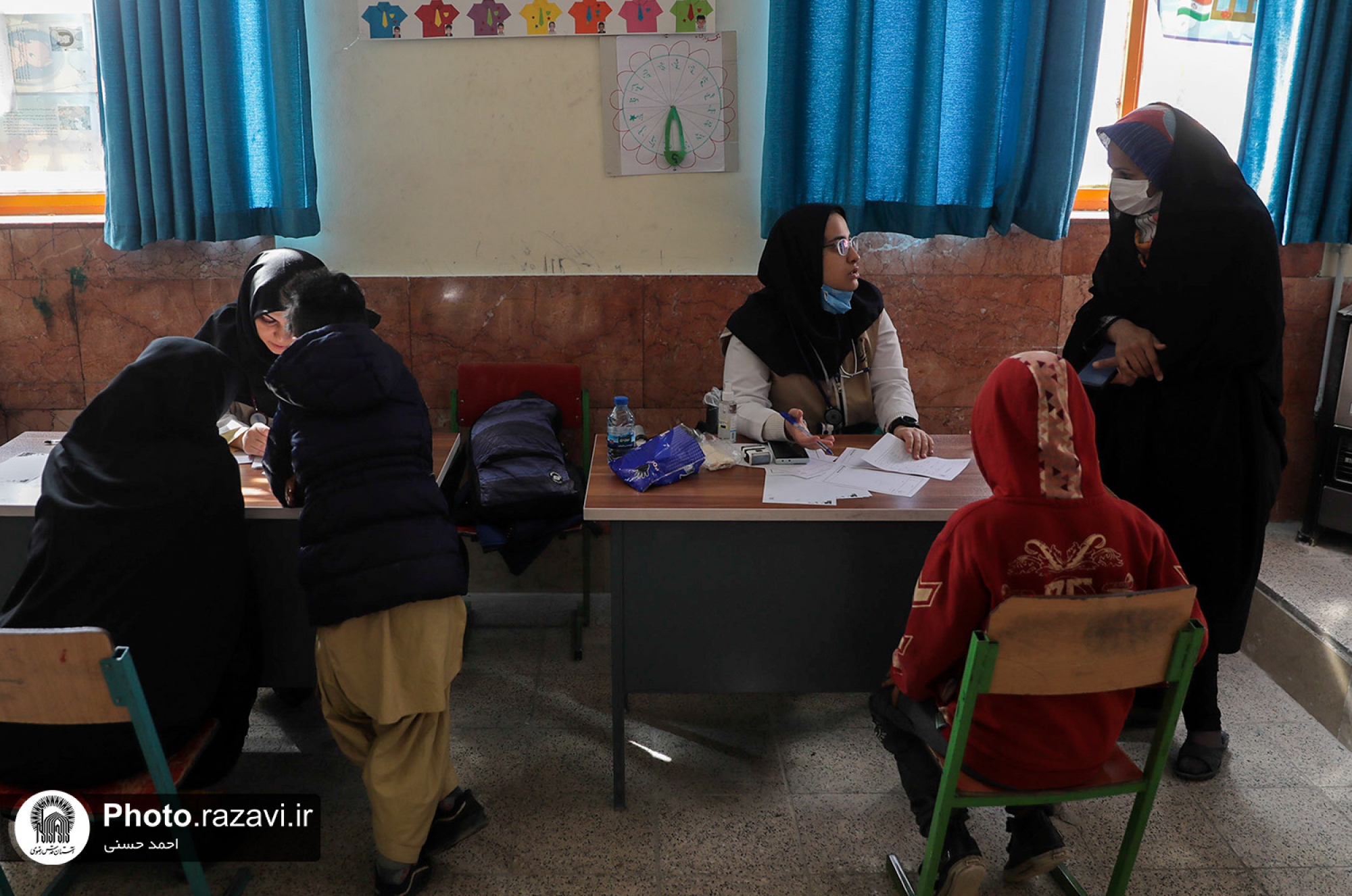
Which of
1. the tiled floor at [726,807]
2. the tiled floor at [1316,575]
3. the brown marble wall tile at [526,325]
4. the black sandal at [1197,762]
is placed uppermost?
the brown marble wall tile at [526,325]

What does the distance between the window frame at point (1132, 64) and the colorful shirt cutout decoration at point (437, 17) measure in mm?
2134

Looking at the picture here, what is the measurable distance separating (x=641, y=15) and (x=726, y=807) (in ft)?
7.77

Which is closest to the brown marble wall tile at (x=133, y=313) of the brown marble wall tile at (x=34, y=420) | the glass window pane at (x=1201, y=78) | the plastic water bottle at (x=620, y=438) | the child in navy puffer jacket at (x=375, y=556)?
the brown marble wall tile at (x=34, y=420)

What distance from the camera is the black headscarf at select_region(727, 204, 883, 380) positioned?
8.81 feet

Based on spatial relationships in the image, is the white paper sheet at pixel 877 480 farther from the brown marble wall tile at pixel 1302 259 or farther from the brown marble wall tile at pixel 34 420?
the brown marble wall tile at pixel 34 420

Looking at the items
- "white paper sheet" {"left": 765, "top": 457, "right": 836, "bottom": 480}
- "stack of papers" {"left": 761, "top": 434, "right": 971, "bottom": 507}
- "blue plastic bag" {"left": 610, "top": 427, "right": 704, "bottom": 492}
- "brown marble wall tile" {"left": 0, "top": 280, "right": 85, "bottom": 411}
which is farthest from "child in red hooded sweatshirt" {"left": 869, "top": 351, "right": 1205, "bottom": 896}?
"brown marble wall tile" {"left": 0, "top": 280, "right": 85, "bottom": 411}

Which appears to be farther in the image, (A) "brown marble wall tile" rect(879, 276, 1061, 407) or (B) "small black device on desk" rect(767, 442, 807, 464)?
(A) "brown marble wall tile" rect(879, 276, 1061, 407)

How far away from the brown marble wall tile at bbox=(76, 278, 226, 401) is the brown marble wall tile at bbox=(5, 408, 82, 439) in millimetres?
186

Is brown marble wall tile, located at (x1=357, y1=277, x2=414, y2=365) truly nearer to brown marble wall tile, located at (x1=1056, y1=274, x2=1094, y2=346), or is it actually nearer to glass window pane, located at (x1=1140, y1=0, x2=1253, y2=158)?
brown marble wall tile, located at (x1=1056, y1=274, x2=1094, y2=346)

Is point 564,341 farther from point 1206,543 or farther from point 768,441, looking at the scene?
point 1206,543

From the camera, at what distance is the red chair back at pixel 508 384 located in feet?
10.3

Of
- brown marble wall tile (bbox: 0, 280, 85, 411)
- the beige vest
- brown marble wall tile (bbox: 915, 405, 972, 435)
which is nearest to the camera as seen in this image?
the beige vest

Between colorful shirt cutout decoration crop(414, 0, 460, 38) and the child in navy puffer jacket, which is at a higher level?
colorful shirt cutout decoration crop(414, 0, 460, 38)

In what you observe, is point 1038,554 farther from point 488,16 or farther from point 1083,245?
point 488,16
